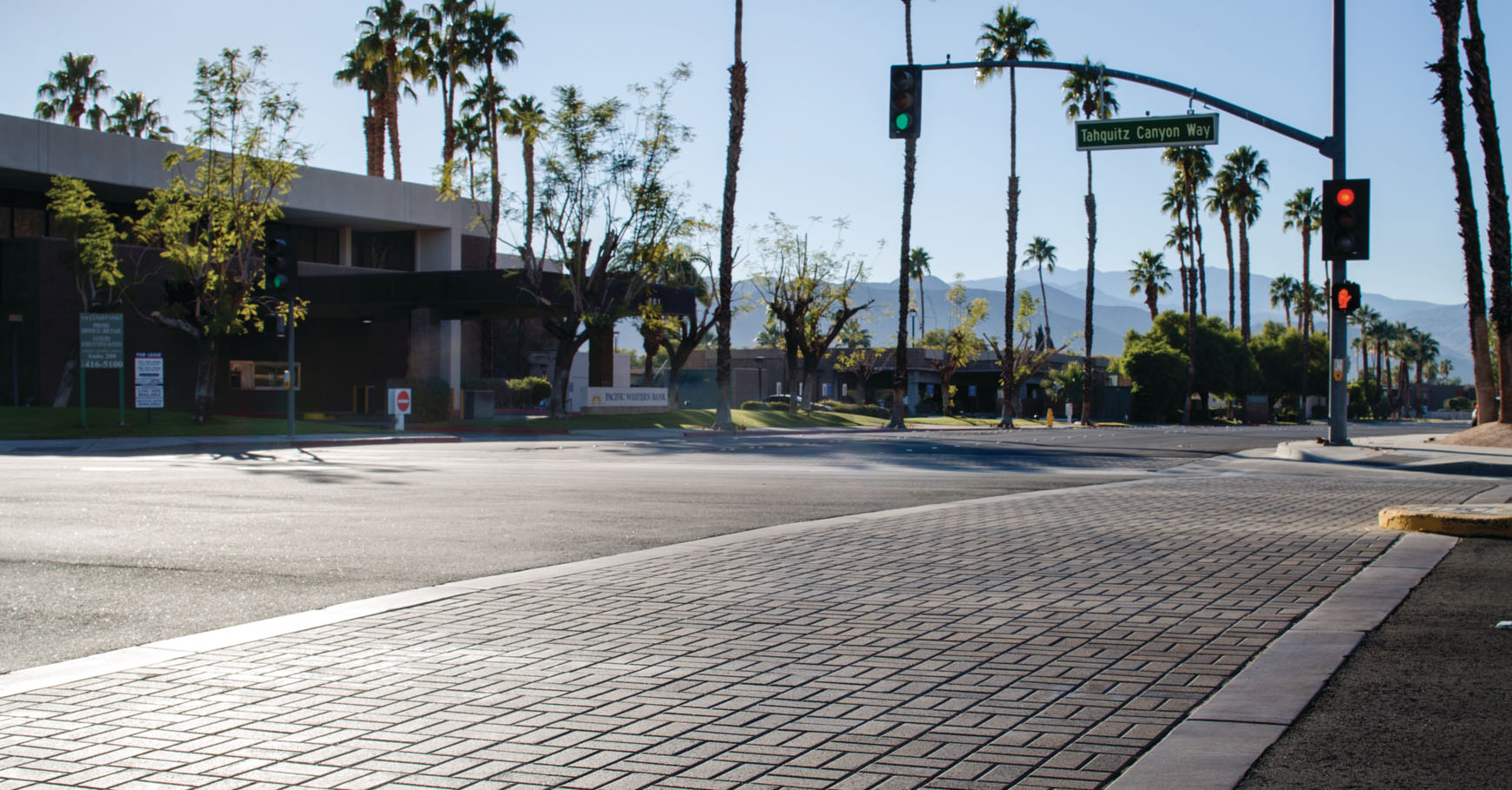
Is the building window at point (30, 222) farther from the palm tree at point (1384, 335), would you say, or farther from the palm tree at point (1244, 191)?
the palm tree at point (1384, 335)

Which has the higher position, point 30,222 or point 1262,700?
point 30,222

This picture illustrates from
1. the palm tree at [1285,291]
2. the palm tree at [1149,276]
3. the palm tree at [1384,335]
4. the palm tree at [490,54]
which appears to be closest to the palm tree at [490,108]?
the palm tree at [490,54]

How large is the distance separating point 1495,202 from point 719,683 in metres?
28.6

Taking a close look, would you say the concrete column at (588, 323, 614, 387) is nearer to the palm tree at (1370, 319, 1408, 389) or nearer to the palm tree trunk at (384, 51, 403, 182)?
the palm tree trunk at (384, 51, 403, 182)

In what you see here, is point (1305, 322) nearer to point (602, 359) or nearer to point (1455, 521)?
point (602, 359)

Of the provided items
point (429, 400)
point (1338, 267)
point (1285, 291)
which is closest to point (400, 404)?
point (429, 400)

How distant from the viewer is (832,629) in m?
6.72

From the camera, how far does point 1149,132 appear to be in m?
21.2

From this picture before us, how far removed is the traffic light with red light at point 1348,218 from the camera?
21.3 meters

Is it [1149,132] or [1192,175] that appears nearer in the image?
[1149,132]

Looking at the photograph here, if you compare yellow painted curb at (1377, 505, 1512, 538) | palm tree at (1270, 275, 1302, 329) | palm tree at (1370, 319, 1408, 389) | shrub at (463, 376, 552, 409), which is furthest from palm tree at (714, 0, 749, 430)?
palm tree at (1370, 319, 1408, 389)

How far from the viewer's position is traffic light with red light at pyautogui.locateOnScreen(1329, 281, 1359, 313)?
22.4 meters

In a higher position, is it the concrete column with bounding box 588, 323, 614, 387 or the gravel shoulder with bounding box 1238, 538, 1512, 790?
the concrete column with bounding box 588, 323, 614, 387

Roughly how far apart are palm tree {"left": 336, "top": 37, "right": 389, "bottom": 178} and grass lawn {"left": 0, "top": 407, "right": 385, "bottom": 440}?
74.4ft
